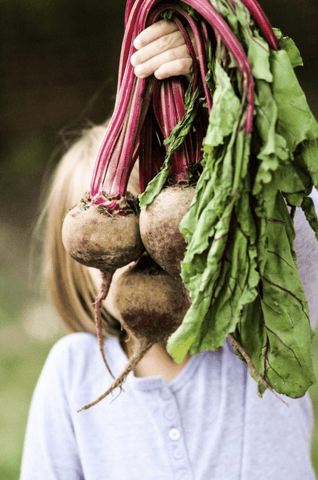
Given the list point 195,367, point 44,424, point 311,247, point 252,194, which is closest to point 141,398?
point 195,367

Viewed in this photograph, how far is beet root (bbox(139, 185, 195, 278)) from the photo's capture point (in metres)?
0.68

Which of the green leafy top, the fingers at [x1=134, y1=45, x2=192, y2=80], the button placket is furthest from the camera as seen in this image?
the button placket

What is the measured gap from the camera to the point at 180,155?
0.73 meters

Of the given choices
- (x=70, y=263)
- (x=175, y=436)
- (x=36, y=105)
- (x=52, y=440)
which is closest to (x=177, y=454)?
(x=175, y=436)

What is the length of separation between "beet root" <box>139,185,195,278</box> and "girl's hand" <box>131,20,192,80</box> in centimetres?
17

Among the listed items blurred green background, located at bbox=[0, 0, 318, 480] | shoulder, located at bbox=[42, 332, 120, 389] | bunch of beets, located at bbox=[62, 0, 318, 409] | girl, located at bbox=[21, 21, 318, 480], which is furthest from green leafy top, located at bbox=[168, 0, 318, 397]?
blurred green background, located at bbox=[0, 0, 318, 480]

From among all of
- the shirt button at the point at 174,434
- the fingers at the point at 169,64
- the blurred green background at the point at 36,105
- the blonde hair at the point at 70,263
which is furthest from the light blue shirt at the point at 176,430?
A: the blurred green background at the point at 36,105

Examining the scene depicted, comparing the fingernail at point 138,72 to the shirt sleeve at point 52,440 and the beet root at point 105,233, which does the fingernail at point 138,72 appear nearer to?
the beet root at point 105,233

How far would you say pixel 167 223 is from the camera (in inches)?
26.6

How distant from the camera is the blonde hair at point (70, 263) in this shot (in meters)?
1.20

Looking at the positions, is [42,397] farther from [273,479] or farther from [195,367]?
[273,479]

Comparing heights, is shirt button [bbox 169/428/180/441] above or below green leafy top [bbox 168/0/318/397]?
below

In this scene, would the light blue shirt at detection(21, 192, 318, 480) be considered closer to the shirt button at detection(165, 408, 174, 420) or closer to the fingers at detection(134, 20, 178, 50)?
the shirt button at detection(165, 408, 174, 420)

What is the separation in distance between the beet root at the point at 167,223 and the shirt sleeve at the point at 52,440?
60 cm
